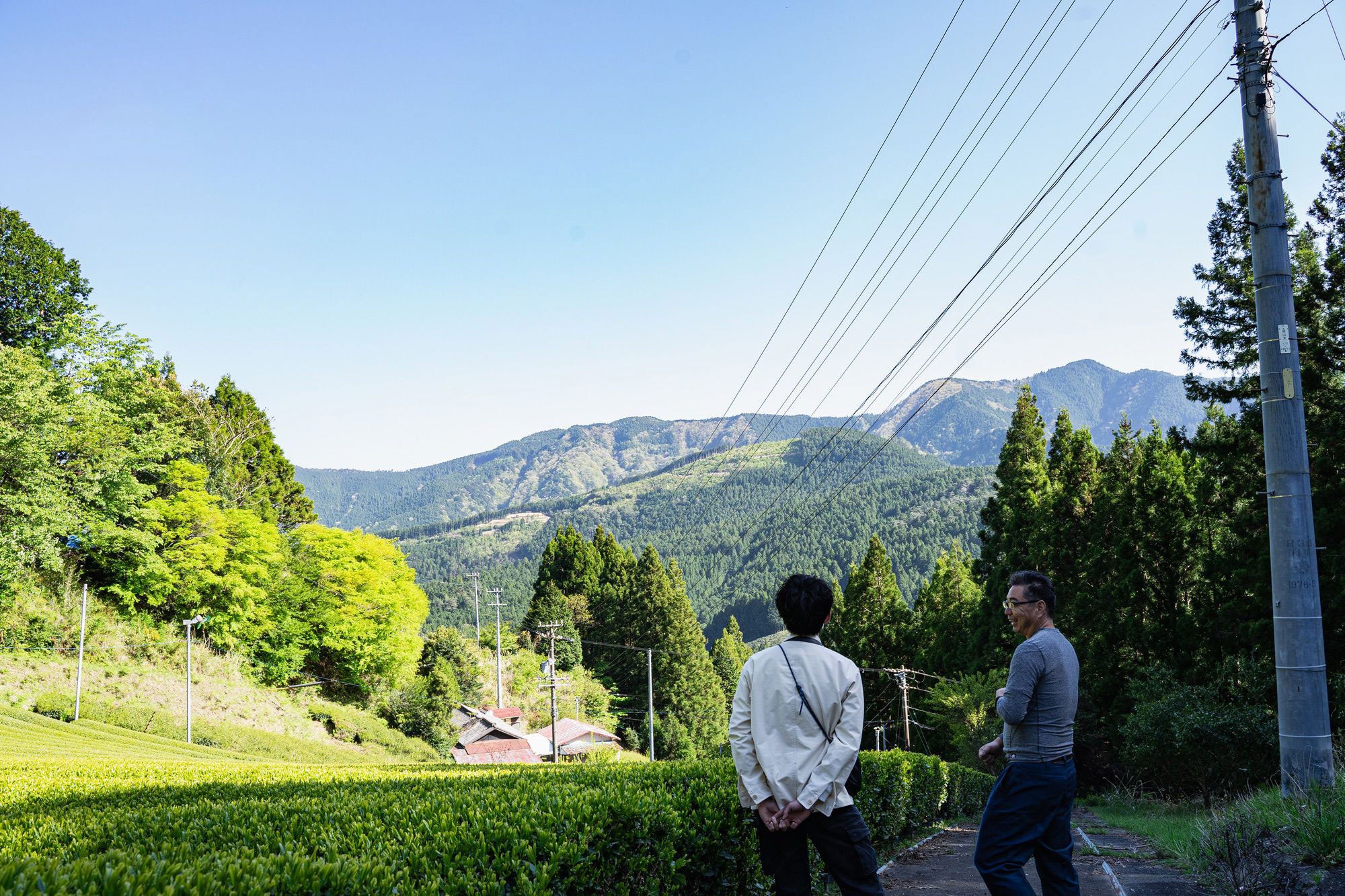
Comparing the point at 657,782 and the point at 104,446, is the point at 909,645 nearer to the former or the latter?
the point at 104,446

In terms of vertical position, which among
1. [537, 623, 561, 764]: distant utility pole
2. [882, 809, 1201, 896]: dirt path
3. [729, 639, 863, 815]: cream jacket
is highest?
[729, 639, 863, 815]: cream jacket

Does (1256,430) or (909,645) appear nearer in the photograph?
(1256,430)

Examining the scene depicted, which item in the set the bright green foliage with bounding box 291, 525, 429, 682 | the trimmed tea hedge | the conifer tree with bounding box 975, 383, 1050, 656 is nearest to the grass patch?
the trimmed tea hedge

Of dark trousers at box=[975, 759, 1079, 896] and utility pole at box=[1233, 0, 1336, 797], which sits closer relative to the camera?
dark trousers at box=[975, 759, 1079, 896]

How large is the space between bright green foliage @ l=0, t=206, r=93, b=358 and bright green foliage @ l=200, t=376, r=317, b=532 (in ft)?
37.4

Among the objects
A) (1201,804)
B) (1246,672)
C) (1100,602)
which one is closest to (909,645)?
(1100,602)

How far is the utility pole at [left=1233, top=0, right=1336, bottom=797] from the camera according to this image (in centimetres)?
598

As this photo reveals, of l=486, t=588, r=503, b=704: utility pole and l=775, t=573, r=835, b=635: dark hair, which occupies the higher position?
l=775, t=573, r=835, b=635: dark hair

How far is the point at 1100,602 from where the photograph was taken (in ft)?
95.8

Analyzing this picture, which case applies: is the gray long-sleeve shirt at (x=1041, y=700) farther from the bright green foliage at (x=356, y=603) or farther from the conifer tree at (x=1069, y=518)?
the bright green foliage at (x=356, y=603)

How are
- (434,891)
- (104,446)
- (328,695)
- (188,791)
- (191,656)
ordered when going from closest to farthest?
1. (434,891)
2. (188,791)
3. (104,446)
4. (191,656)
5. (328,695)

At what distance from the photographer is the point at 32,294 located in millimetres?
31641

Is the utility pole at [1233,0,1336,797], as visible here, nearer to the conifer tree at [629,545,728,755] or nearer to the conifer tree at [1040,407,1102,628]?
the conifer tree at [1040,407,1102,628]

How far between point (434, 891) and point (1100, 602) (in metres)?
31.1
